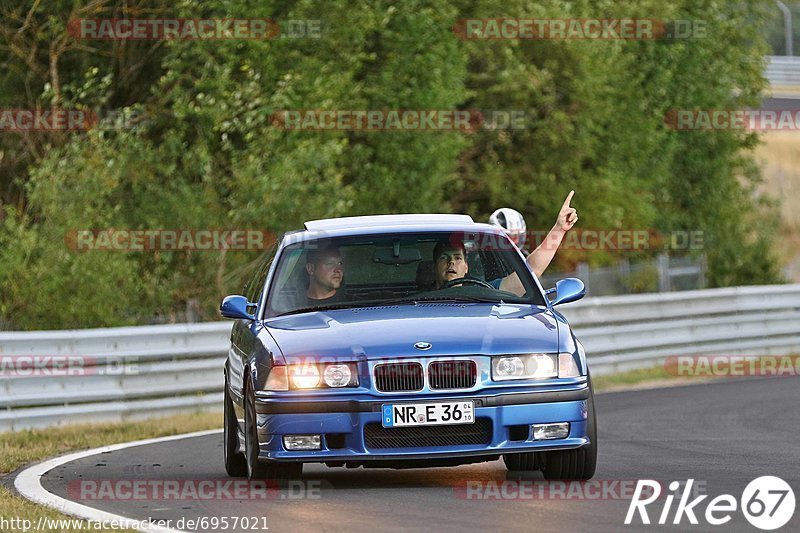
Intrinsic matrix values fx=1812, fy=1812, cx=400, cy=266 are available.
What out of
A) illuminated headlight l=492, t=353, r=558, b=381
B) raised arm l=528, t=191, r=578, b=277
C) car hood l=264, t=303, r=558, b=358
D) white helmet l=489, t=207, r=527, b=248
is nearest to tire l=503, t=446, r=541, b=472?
car hood l=264, t=303, r=558, b=358

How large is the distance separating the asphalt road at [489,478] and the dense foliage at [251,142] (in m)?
8.26

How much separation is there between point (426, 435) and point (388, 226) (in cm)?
195

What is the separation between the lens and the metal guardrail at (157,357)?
15.8 m

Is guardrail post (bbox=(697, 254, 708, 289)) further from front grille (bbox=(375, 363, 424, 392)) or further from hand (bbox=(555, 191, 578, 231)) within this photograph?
front grille (bbox=(375, 363, 424, 392))

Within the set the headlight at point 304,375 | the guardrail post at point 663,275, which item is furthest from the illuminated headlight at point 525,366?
the guardrail post at point 663,275

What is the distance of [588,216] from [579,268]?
4.88 metres

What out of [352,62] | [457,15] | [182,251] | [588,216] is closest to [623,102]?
[588,216]

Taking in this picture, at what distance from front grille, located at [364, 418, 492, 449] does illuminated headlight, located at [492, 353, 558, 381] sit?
0.86 ft

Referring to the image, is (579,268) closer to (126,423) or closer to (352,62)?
(352,62)

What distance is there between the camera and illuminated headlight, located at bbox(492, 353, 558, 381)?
929cm

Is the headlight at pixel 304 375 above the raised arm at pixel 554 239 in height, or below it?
below

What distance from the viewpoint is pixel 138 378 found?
667 inches

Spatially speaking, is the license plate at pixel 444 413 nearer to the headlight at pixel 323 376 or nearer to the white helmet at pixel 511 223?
the headlight at pixel 323 376

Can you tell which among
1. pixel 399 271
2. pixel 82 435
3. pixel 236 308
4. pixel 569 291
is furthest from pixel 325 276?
pixel 82 435
